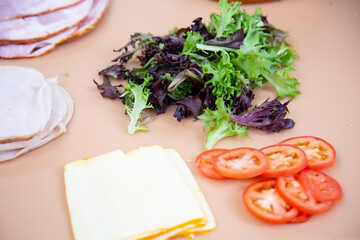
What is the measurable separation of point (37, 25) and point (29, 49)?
222 millimetres

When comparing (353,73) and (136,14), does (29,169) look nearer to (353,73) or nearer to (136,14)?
(136,14)

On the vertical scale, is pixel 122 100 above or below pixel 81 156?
above

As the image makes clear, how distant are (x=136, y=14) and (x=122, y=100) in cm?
143

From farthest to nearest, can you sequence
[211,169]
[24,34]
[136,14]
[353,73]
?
1. [136,14]
2. [24,34]
3. [353,73]
4. [211,169]

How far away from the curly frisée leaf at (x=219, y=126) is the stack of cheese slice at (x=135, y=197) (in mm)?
277

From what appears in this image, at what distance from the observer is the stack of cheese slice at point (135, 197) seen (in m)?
1.96

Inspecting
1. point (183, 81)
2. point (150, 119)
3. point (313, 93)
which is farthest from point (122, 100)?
point (313, 93)

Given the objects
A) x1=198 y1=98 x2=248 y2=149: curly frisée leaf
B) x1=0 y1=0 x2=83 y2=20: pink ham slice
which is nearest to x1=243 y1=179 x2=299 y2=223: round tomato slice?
x1=198 y1=98 x2=248 y2=149: curly frisée leaf

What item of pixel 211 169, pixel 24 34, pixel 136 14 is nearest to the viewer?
pixel 211 169

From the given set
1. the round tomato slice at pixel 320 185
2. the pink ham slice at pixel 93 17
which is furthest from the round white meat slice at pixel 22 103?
the round tomato slice at pixel 320 185

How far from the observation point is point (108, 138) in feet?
8.59

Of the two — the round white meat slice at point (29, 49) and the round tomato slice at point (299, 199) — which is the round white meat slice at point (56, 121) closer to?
the round white meat slice at point (29, 49)

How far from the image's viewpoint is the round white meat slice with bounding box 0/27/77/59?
340cm

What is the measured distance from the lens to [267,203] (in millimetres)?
2045
